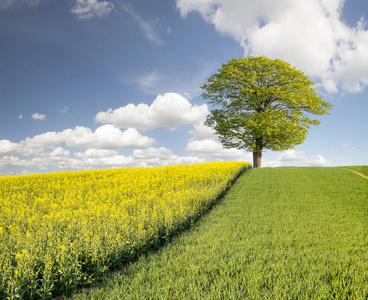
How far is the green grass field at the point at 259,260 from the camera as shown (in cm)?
434

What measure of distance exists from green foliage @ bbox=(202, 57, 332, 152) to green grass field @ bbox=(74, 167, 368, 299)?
59.3ft

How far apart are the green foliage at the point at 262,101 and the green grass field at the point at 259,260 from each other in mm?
18061

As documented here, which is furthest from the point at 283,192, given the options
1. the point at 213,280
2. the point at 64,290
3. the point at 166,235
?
the point at 64,290

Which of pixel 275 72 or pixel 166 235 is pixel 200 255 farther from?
pixel 275 72

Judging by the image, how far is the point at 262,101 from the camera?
2956 cm

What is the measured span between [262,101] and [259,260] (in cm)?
2643

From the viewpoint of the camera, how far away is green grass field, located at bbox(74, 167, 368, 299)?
4340 millimetres

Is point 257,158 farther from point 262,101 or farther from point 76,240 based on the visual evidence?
point 76,240

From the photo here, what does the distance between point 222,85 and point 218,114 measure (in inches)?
131

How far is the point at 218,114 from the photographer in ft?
96.2

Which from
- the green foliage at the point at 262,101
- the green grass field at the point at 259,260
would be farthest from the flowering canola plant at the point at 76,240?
the green foliage at the point at 262,101

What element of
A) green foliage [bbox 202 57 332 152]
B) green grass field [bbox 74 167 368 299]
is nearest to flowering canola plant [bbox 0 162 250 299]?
green grass field [bbox 74 167 368 299]

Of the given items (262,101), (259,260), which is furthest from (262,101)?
(259,260)

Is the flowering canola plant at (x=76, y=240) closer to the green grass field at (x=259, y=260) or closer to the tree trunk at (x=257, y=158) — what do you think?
the green grass field at (x=259, y=260)
